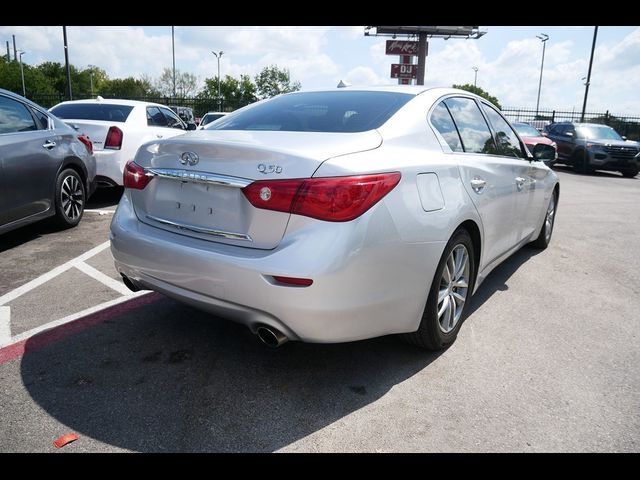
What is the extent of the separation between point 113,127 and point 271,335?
19.9 feet

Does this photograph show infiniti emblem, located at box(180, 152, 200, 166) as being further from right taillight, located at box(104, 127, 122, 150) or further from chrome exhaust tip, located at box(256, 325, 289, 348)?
right taillight, located at box(104, 127, 122, 150)

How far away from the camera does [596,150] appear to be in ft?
52.0

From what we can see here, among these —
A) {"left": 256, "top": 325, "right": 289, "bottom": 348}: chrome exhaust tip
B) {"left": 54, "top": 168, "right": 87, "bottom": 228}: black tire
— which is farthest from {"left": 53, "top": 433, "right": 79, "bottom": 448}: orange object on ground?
{"left": 54, "top": 168, "right": 87, "bottom": 228}: black tire

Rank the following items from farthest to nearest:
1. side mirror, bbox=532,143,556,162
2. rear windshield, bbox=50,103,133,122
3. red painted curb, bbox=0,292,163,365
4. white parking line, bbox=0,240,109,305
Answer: rear windshield, bbox=50,103,133,122 → side mirror, bbox=532,143,556,162 → white parking line, bbox=0,240,109,305 → red painted curb, bbox=0,292,163,365

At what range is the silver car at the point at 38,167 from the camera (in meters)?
4.84

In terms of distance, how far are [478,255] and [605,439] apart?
1.38 meters

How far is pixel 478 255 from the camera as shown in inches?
136

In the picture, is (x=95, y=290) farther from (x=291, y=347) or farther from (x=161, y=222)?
(x=291, y=347)

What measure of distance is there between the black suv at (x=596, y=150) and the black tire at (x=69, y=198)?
15.0 metres

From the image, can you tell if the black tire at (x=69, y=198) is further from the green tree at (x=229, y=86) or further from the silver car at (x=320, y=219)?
the green tree at (x=229, y=86)

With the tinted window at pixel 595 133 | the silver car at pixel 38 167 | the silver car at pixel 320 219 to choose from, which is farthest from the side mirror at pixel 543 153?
the tinted window at pixel 595 133

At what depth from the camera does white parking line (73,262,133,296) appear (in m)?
4.06

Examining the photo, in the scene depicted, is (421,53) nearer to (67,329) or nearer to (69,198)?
(69,198)
